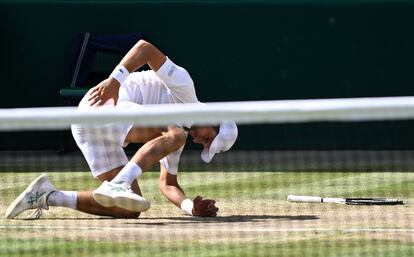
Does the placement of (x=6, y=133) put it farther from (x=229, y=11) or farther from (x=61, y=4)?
(x=229, y=11)

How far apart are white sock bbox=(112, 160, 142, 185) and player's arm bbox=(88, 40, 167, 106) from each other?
1.44ft

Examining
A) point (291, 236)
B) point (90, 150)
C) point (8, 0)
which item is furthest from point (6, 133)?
point (291, 236)

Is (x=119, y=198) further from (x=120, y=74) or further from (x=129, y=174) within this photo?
(x=120, y=74)

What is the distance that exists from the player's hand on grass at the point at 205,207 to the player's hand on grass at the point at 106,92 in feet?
3.10

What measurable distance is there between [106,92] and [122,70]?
0.61 feet

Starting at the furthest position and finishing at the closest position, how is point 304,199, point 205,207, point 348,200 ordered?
point 304,199, point 348,200, point 205,207

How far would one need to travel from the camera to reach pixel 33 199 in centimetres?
925

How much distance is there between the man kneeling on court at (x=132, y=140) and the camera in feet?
29.3

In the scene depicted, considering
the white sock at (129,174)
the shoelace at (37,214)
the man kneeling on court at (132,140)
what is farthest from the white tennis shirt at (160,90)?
the shoelace at (37,214)

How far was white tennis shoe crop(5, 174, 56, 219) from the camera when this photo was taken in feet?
30.3

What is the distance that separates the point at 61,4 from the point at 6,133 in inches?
62.8

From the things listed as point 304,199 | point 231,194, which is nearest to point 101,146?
point 304,199

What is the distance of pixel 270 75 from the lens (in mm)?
16125

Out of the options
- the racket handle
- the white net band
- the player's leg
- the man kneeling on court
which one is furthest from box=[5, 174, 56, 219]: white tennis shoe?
the white net band
